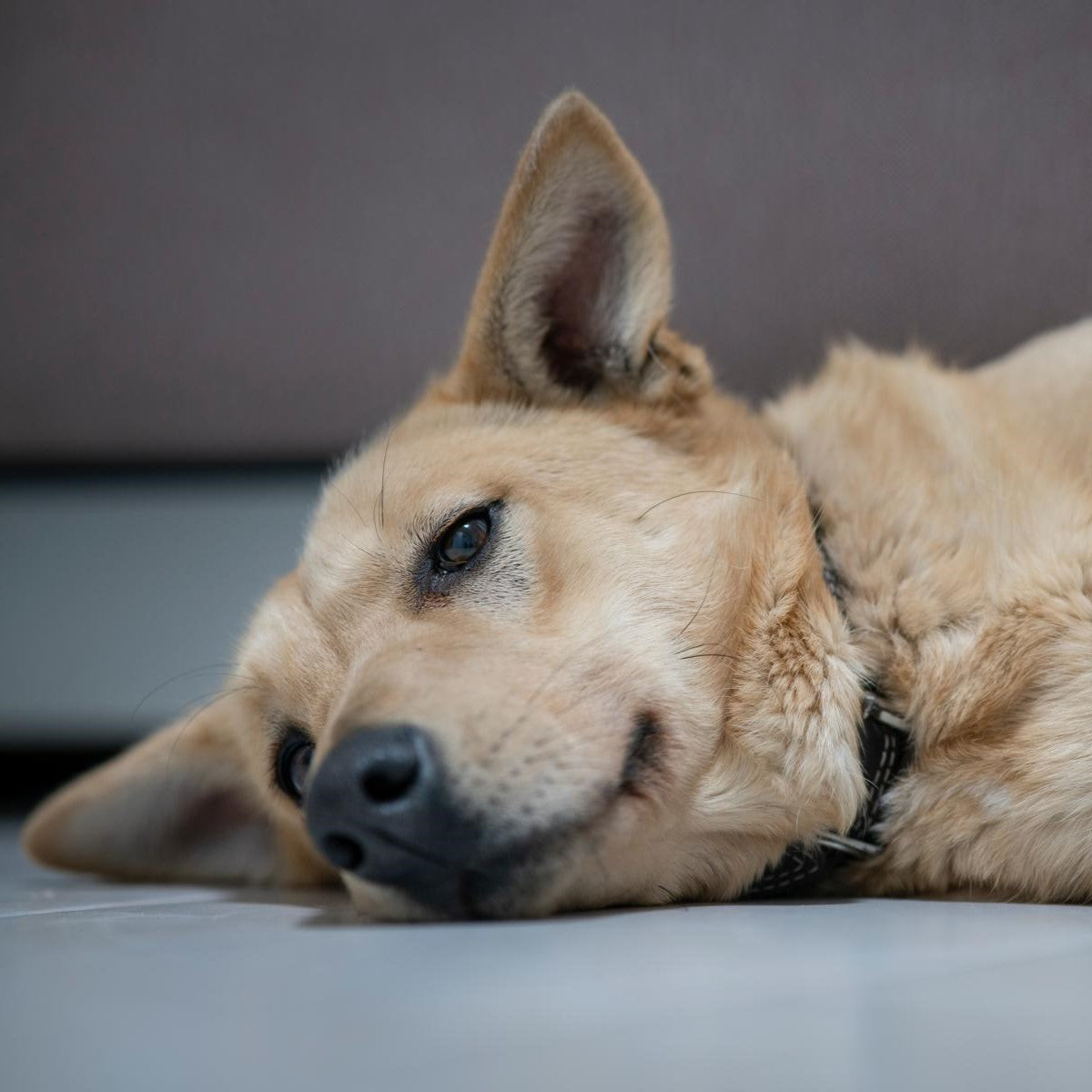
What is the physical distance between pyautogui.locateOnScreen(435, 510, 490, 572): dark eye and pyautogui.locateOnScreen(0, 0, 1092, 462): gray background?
3.57 ft

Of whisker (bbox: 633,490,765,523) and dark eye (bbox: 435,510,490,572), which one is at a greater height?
whisker (bbox: 633,490,765,523)

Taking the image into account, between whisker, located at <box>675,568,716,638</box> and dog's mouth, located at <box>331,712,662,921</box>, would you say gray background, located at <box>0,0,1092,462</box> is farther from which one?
dog's mouth, located at <box>331,712,662,921</box>

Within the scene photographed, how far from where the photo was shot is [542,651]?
1.39 meters

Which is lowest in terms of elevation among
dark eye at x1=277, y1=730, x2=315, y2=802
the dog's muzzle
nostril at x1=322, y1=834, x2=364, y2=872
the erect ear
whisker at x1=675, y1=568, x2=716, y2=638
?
the erect ear

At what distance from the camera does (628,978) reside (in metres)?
1.01

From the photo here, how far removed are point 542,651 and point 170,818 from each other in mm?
967

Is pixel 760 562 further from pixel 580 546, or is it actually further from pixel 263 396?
pixel 263 396

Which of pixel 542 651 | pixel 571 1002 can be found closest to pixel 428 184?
pixel 542 651

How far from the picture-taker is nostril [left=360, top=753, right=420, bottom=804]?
118cm

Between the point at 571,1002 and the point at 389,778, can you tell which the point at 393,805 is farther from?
the point at 571,1002

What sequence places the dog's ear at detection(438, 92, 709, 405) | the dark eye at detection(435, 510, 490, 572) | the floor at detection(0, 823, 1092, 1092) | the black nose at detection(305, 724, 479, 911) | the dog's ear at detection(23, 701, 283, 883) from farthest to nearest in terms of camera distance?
the dog's ear at detection(23, 701, 283, 883), the dog's ear at detection(438, 92, 709, 405), the dark eye at detection(435, 510, 490, 572), the black nose at detection(305, 724, 479, 911), the floor at detection(0, 823, 1092, 1092)

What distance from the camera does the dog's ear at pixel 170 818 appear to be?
6.31 feet

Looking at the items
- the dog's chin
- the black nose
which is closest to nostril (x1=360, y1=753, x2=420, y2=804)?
the black nose

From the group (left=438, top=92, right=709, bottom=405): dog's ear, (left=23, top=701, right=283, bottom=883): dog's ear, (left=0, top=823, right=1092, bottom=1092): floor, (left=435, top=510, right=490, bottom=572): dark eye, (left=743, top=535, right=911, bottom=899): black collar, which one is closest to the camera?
(left=0, top=823, right=1092, bottom=1092): floor
